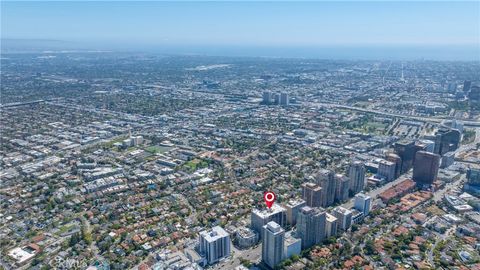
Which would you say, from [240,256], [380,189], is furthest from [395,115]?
[240,256]

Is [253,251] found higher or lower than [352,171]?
lower

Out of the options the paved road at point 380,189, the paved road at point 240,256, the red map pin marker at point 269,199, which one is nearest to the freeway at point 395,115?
the paved road at point 380,189

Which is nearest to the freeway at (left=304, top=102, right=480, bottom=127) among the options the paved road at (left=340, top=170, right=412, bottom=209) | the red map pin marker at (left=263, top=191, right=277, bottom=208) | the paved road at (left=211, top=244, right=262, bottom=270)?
the paved road at (left=340, top=170, right=412, bottom=209)

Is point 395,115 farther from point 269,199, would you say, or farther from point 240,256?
point 240,256

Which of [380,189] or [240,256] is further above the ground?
[380,189]

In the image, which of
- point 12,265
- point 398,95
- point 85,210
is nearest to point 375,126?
point 398,95

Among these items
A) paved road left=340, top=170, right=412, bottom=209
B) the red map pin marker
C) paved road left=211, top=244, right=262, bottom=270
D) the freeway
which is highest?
the freeway

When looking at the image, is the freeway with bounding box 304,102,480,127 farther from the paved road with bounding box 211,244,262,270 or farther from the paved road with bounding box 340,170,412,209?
the paved road with bounding box 211,244,262,270

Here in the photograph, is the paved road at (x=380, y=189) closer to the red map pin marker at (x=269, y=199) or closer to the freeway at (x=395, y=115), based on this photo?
the red map pin marker at (x=269, y=199)

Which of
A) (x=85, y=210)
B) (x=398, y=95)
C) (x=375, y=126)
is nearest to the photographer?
(x=85, y=210)

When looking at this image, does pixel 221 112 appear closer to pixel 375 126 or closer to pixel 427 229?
pixel 375 126

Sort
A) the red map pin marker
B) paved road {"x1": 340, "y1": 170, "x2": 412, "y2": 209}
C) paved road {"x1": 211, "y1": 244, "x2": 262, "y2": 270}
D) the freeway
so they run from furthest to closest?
the freeway, paved road {"x1": 340, "y1": 170, "x2": 412, "y2": 209}, the red map pin marker, paved road {"x1": 211, "y1": 244, "x2": 262, "y2": 270}
